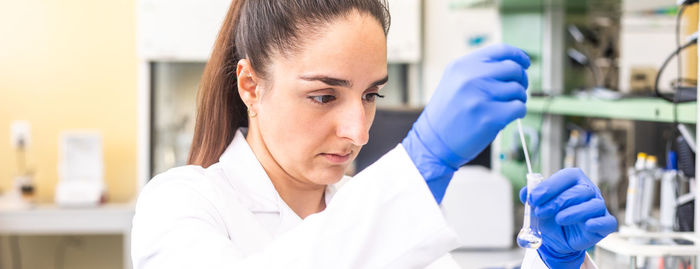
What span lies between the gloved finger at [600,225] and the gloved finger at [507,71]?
9.9 inches

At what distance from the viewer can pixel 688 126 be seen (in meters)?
1.65

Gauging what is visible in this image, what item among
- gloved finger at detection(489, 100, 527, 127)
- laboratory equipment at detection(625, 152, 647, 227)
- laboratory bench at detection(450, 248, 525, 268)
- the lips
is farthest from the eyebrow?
laboratory bench at detection(450, 248, 525, 268)

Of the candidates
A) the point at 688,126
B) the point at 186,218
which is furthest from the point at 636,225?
the point at 186,218

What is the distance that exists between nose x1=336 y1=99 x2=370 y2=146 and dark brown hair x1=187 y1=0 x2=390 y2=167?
0.12 metres

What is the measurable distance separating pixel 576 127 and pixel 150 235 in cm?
205

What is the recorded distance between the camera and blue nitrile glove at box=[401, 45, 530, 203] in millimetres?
776

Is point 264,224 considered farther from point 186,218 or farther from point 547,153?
point 547,153

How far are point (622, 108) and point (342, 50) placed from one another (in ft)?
Result: 3.75

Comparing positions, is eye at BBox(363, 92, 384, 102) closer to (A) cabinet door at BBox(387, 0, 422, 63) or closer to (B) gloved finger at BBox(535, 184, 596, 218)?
(B) gloved finger at BBox(535, 184, 596, 218)

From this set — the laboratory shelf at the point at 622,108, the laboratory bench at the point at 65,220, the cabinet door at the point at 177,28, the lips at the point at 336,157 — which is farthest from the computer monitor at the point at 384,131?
the lips at the point at 336,157

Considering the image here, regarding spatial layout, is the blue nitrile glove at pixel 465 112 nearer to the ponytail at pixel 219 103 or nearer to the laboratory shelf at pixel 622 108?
the ponytail at pixel 219 103

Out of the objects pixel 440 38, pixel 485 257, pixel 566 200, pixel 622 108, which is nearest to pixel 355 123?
pixel 566 200

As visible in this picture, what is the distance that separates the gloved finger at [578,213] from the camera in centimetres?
94

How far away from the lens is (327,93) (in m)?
0.93
